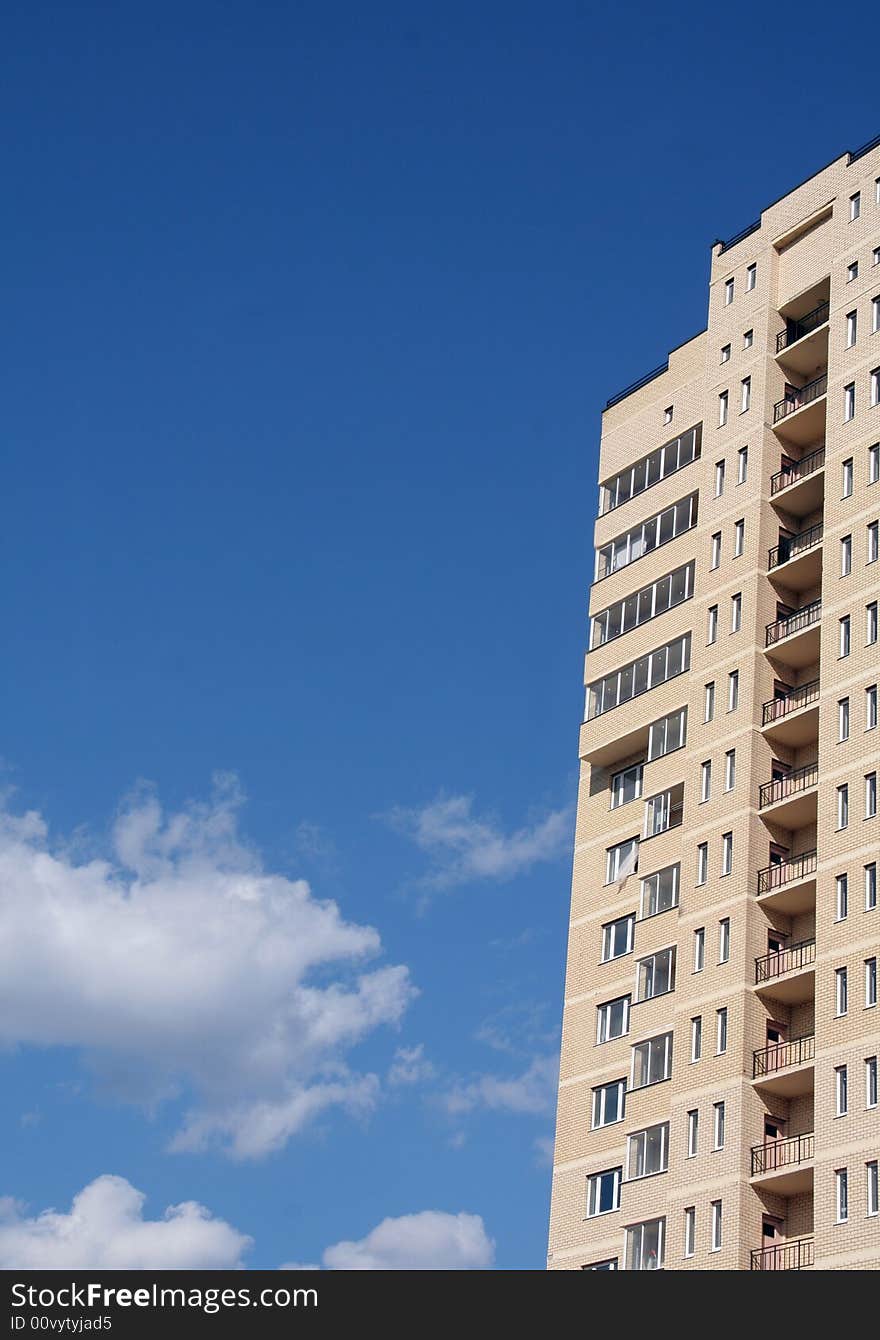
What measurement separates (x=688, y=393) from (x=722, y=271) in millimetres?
4734

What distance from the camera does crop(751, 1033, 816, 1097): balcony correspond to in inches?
2227

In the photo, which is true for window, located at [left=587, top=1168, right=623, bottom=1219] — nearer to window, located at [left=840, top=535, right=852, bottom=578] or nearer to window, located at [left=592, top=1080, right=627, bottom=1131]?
window, located at [left=592, top=1080, right=627, bottom=1131]

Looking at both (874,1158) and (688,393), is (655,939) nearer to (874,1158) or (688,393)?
(874,1158)

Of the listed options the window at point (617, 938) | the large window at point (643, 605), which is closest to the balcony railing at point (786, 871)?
the window at point (617, 938)

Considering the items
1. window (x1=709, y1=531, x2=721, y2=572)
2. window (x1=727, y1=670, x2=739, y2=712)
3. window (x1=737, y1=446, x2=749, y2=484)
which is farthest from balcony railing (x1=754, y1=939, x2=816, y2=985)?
window (x1=737, y1=446, x2=749, y2=484)

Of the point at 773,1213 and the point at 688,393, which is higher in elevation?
the point at 688,393

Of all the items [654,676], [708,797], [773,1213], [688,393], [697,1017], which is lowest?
[773,1213]

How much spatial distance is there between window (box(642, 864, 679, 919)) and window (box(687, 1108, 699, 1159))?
7.38 m

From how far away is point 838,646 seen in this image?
6100 centimetres

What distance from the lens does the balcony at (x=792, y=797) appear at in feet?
199

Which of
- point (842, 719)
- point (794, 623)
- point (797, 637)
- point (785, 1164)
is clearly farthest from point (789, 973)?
point (794, 623)

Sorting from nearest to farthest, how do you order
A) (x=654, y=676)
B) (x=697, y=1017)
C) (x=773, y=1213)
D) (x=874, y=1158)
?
1. (x=874, y=1158)
2. (x=773, y=1213)
3. (x=697, y=1017)
4. (x=654, y=676)

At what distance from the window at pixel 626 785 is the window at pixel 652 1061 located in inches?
377
